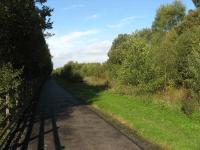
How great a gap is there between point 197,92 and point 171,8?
245ft

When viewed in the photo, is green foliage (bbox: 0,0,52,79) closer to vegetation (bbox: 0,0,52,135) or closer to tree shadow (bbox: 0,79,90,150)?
vegetation (bbox: 0,0,52,135)

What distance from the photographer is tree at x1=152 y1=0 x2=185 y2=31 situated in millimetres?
96312

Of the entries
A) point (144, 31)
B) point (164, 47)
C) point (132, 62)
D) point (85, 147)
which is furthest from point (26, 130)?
point (144, 31)

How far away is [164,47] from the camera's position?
119 feet

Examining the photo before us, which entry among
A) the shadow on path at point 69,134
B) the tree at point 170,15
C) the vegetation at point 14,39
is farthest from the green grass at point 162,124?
the tree at point 170,15

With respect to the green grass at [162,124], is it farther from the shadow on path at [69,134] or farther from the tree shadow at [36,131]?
the tree shadow at [36,131]

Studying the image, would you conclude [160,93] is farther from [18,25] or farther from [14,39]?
[18,25]

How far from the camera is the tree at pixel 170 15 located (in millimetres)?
96312

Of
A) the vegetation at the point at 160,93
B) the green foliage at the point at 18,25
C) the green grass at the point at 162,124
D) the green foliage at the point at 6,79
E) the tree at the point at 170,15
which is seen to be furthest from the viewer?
the tree at the point at 170,15

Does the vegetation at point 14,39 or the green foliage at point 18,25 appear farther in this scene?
the green foliage at point 18,25

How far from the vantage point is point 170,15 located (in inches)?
3802

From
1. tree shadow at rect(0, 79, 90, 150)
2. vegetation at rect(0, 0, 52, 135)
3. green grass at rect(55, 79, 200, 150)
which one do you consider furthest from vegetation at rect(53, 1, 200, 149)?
vegetation at rect(0, 0, 52, 135)

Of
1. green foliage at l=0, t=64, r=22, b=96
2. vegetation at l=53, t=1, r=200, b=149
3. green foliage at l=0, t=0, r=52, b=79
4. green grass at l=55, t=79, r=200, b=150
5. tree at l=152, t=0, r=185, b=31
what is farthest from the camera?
tree at l=152, t=0, r=185, b=31

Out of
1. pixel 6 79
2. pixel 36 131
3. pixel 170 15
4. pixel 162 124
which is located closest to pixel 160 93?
pixel 162 124
